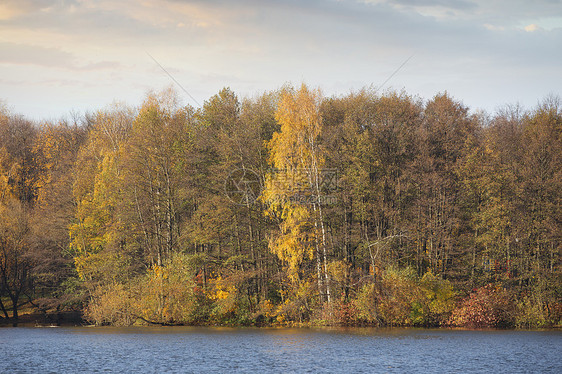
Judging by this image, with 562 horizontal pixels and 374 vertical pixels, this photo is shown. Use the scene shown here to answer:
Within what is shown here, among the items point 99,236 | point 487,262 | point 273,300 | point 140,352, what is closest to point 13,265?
point 99,236

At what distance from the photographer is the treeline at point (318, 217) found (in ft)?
147

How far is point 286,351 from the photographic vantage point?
30875 mm

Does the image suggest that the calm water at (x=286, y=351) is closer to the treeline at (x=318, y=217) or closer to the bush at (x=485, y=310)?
the bush at (x=485, y=310)

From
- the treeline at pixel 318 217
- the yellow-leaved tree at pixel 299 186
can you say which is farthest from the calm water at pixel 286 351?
the yellow-leaved tree at pixel 299 186

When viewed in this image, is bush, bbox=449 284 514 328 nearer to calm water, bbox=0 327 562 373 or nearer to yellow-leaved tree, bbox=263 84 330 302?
calm water, bbox=0 327 562 373

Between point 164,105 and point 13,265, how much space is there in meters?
23.6
